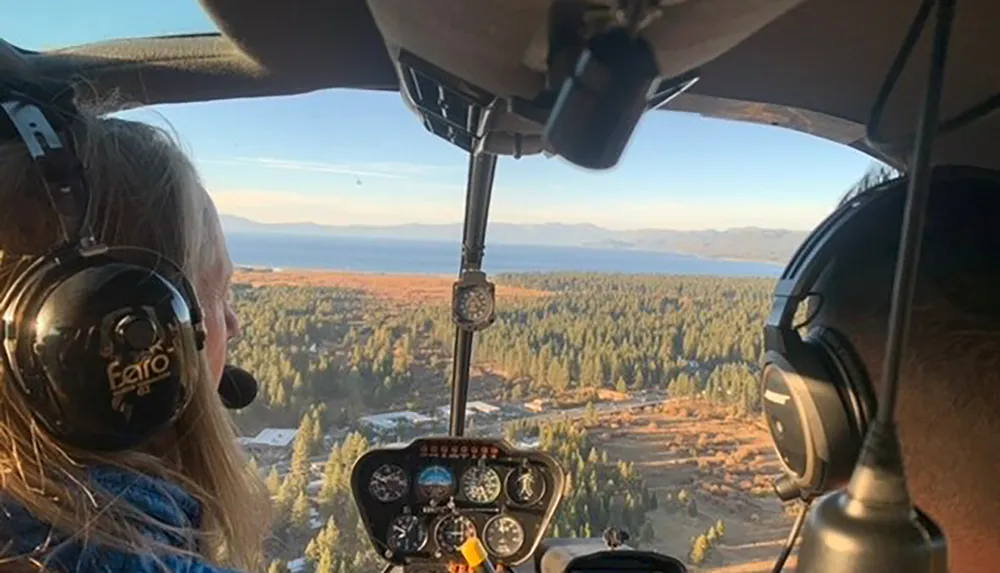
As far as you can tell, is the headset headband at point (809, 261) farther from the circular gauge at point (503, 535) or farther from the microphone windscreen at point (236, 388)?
the circular gauge at point (503, 535)

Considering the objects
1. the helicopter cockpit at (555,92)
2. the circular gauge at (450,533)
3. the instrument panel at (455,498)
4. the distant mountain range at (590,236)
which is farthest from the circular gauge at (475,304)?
the circular gauge at (450,533)

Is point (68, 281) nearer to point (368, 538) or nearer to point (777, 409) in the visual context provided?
point (777, 409)

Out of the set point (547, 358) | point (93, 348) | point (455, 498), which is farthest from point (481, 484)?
point (93, 348)

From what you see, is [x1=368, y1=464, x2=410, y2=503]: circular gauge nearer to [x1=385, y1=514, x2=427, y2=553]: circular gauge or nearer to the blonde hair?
[x1=385, y1=514, x2=427, y2=553]: circular gauge

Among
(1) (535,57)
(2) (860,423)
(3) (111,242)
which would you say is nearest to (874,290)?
(2) (860,423)

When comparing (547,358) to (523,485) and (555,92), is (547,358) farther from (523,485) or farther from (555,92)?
(555,92)

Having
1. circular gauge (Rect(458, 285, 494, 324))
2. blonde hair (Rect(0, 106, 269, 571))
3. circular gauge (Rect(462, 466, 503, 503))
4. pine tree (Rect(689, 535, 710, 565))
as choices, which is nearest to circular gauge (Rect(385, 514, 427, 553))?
circular gauge (Rect(462, 466, 503, 503))

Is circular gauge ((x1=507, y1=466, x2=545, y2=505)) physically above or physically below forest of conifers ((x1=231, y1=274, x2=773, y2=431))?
below
